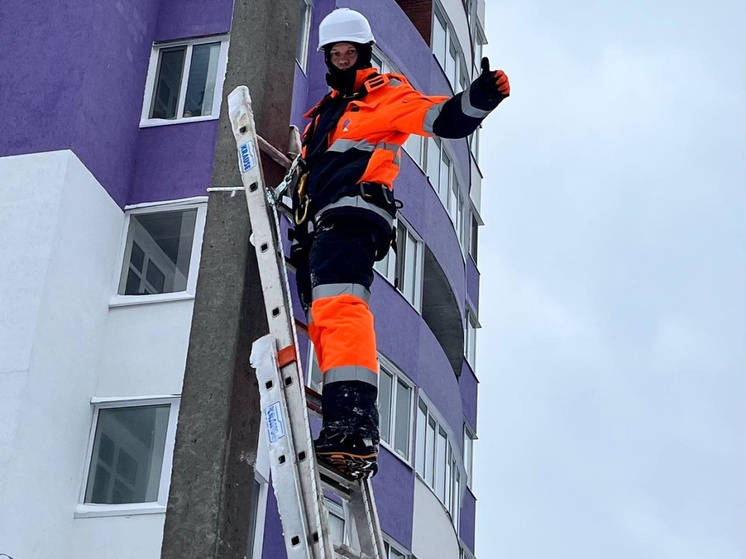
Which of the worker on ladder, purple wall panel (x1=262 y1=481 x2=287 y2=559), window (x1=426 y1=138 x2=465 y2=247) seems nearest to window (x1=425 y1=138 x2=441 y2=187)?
window (x1=426 y1=138 x2=465 y2=247)

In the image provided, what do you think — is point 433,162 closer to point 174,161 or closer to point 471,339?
point 174,161

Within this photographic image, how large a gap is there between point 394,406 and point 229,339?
11811 millimetres

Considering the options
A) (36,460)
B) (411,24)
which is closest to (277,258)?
(36,460)

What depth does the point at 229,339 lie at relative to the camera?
4.46 metres

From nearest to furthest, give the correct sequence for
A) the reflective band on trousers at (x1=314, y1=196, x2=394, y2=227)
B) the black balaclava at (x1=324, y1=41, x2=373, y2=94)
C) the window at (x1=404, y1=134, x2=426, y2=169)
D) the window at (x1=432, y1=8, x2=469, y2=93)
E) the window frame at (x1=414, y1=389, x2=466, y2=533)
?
the reflective band on trousers at (x1=314, y1=196, x2=394, y2=227)
the black balaclava at (x1=324, y1=41, x2=373, y2=94)
the window frame at (x1=414, y1=389, x2=466, y2=533)
the window at (x1=404, y1=134, x2=426, y2=169)
the window at (x1=432, y1=8, x2=469, y2=93)

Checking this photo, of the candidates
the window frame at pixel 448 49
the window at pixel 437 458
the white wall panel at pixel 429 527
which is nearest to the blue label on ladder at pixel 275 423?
the white wall panel at pixel 429 527

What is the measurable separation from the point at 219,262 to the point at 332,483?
1.03m

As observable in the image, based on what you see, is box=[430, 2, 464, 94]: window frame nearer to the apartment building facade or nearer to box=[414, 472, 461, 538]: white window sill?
the apartment building facade

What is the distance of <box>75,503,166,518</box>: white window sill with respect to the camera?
12.6 metres

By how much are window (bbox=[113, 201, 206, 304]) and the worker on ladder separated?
842 centimetres

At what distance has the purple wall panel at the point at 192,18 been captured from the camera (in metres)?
15.5

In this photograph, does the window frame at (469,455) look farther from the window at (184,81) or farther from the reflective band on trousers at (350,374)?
the reflective band on trousers at (350,374)

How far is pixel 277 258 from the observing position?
Result: 4.74 meters

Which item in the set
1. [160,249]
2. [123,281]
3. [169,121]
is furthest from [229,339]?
[169,121]
